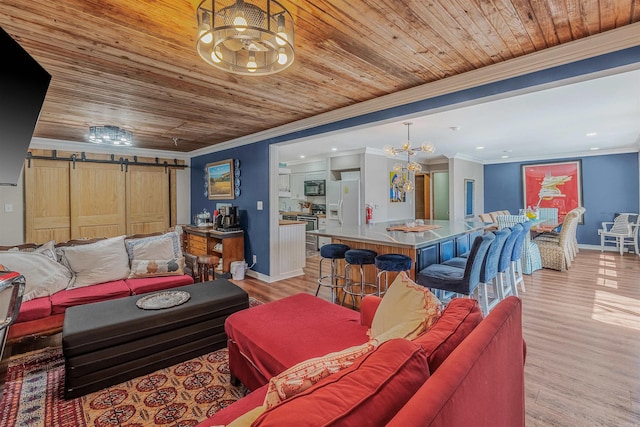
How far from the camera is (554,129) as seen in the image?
486 centimetres

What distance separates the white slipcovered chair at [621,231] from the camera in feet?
21.1

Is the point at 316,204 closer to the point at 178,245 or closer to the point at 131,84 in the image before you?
the point at 178,245

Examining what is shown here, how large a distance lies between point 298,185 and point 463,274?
6.23 m

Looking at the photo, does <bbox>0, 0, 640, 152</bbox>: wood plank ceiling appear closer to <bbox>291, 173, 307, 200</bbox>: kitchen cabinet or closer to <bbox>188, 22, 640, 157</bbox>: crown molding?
<bbox>188, 22, 640, 157</bbox>: crown molding

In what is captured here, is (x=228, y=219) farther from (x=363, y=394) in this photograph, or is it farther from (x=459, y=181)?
(x=459, y=181)

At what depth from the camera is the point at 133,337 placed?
2.10 m

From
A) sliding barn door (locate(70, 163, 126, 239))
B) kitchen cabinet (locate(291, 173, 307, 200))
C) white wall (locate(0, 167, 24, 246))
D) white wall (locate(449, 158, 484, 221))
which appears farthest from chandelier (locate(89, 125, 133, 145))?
white wall (locate(449, 158, 484, 221))

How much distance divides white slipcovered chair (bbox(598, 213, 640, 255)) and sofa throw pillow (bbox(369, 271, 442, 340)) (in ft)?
25.2

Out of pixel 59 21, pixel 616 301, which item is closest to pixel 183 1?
pixel 59 21

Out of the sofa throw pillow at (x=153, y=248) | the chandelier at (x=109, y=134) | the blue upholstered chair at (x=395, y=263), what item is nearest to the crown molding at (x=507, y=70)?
the blue upholstered chair at (x=395, y=263)

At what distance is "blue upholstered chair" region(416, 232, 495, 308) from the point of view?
8.66ft

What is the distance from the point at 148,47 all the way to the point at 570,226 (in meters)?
6.56

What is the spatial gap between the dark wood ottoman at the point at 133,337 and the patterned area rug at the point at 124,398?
3.3 inches

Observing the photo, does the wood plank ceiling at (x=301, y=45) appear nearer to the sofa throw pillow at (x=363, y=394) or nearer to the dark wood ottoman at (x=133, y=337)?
the sofa throw pillow at (x=363, y=394)
